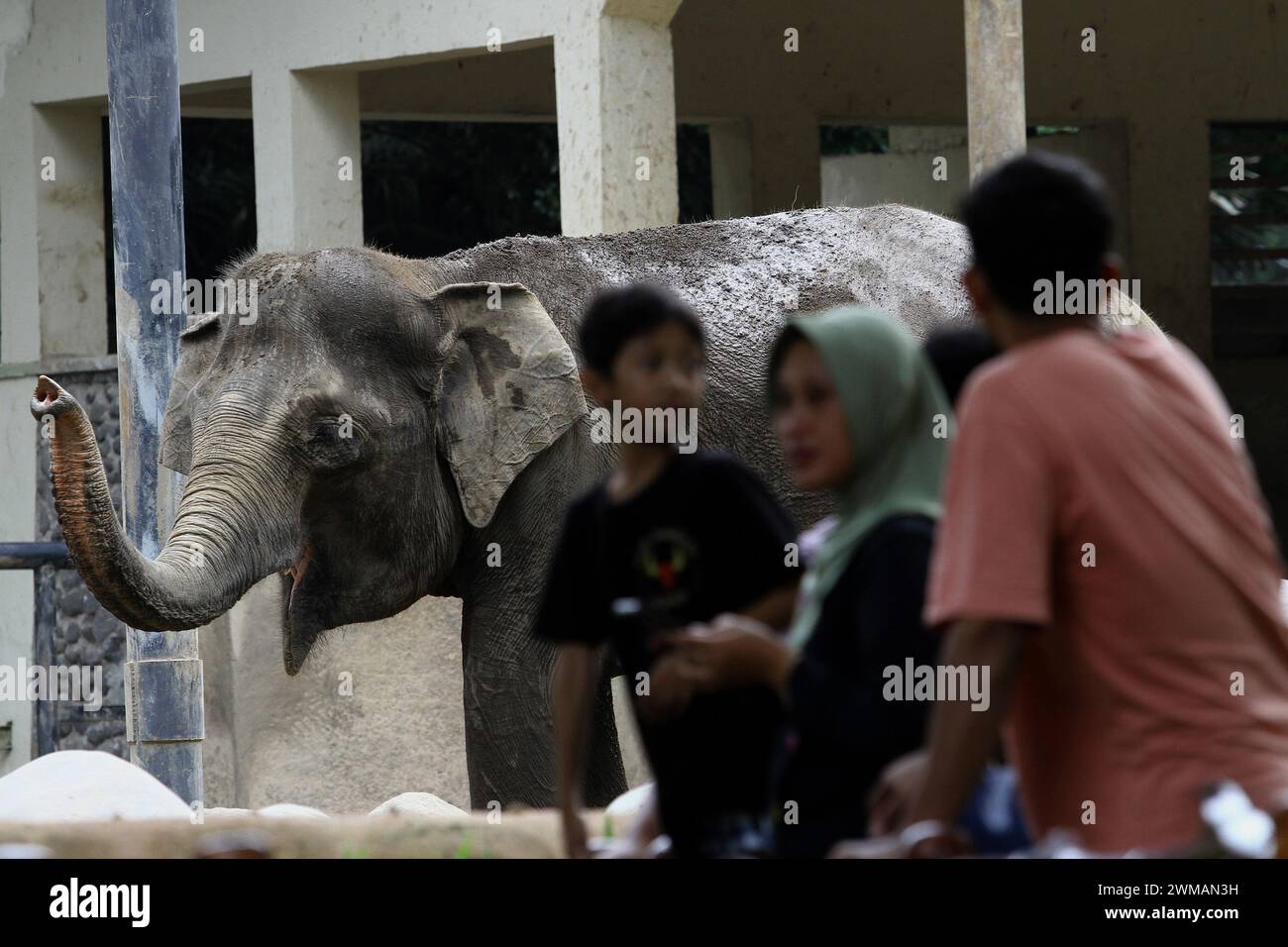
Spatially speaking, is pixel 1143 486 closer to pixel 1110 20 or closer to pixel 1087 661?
pixel 1087 661

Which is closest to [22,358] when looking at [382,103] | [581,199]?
[382,103]

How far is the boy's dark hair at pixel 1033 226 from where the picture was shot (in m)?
2.86

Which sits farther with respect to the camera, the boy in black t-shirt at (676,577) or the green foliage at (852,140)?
the green foliage at (852,140)

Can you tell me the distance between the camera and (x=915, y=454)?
9.75ft

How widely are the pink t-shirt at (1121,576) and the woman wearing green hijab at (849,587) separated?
0.47 feet

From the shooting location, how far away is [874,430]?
2.93 m

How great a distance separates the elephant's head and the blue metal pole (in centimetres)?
22

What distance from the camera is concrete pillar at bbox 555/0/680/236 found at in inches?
363

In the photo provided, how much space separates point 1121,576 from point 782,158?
11.4 meters

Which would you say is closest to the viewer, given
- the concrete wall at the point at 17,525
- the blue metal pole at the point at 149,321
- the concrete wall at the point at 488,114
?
the blue metal pole at the point at 149,321

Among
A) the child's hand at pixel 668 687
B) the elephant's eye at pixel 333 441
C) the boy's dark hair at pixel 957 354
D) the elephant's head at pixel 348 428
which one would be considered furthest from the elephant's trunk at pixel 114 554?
the child's hand at pixel 668 687

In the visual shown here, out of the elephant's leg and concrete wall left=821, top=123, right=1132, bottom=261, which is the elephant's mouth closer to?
the elephant's leg

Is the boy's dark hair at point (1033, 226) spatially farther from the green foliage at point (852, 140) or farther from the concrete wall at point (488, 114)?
the green foliage at point (852, 140)

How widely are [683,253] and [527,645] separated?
1.60 m
